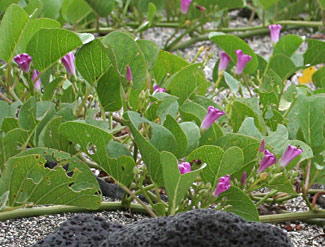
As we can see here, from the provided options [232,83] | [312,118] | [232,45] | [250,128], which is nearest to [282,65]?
[232,45]

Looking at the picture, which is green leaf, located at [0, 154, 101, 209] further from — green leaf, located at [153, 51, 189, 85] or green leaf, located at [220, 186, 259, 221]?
green leaf, located at [153, 51, 189, 85]

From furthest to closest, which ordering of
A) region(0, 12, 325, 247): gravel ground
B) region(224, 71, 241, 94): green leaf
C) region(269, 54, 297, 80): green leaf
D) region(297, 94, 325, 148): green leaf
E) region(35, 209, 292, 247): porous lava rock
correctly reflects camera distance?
region(269, 54, 297, 80): green leaf
region(224, 71, 241, 94): green leaf
region(297, 94, 325, 148): green leaf
region(0, 12, 325, 247): gravel ground
region(35, 209, 292, 247): porous lava rock

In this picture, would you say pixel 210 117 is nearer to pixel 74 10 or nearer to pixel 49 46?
pixel 49 46

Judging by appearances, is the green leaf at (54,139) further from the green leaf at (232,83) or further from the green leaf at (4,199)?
the green leaf at (232,83)

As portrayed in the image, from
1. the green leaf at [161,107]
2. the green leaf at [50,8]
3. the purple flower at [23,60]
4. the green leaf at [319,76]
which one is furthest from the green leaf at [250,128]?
the green leaf at [50,8]

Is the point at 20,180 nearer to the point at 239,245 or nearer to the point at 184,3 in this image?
the point at 239,245

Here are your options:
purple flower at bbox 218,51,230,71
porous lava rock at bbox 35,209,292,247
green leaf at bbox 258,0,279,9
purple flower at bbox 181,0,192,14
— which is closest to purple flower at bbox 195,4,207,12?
purple flower at bbox 181,0,192,14
